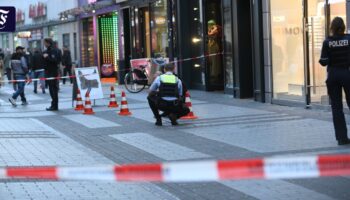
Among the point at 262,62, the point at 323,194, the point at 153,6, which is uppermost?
the point at 153,6

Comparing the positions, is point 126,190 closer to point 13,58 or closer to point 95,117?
point 95,117

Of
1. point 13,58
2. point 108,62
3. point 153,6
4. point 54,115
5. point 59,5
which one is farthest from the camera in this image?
point 59,5

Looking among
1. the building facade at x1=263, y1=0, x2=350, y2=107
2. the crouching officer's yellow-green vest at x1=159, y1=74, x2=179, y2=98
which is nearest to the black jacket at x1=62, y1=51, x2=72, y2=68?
the building facade at x1=263, y1=0, x2=350, y2=107

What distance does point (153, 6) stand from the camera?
24.8m

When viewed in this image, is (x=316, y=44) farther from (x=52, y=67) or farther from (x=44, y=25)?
(x=44, y=25)

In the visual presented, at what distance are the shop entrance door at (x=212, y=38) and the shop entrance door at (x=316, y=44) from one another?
6240 millimetres


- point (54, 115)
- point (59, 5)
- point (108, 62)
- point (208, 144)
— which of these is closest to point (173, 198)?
point (208, 144)

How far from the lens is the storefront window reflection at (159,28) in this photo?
940 inches

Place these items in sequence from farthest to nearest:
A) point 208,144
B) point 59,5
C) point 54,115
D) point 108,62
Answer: point 59,5 < point 108,62 < point 54,115 < point 208,144

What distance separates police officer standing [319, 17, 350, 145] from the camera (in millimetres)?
9297

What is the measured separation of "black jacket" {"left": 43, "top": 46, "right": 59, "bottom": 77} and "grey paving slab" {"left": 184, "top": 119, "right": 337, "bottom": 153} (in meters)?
6.41

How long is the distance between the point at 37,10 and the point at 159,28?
21.5 m

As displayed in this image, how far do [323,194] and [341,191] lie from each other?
0.22 metres

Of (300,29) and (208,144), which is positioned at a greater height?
(300,29)
